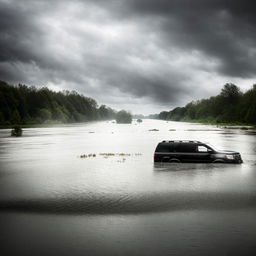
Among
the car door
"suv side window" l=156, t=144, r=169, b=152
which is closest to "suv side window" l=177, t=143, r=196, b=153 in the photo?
the car door

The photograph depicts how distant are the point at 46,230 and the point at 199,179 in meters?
10.5

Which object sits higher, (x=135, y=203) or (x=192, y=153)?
(x=192, y=153)

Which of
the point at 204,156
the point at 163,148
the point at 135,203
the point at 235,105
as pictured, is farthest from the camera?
the point at 235,105

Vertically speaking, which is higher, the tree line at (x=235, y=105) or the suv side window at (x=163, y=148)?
the tree line at (x=235, y=105)

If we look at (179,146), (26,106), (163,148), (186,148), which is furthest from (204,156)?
(26,106)

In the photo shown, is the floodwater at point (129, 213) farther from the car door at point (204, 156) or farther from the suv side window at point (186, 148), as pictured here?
the suv side window at point (186, 148)

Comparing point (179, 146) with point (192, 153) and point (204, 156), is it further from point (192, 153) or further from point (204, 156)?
point (204, 156)

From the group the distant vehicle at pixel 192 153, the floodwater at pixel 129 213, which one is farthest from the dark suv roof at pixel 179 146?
the floodwater at pixel 129 213

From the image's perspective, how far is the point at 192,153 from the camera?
77.2 ft

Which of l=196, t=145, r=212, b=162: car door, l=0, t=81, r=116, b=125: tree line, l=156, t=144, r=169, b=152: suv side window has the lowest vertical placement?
l=196, t=145, r=212, b=162: car door

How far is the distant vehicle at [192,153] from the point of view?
23.3 m

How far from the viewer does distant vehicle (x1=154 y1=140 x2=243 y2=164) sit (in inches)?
917

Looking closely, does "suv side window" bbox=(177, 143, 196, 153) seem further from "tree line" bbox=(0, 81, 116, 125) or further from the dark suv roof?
"tree line" bbox=(0, 81, 116, 125)

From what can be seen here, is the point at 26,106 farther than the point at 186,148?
Yes
